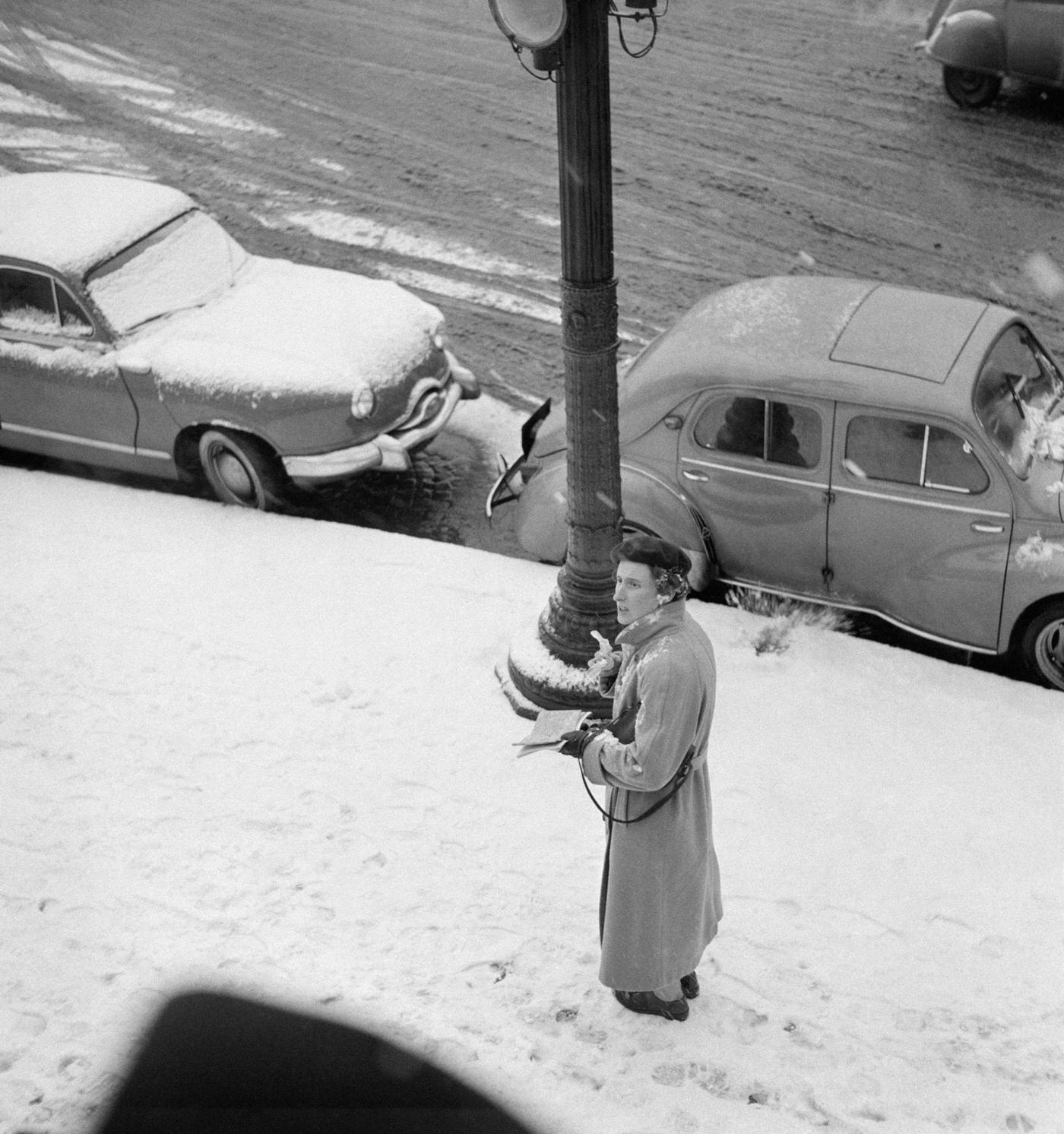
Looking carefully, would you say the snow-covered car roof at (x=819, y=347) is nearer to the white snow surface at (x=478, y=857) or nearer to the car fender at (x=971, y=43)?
the white snow surface at (x=478, y=857)

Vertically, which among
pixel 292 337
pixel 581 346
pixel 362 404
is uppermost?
pixel 581 346

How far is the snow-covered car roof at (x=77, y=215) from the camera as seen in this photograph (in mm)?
7148

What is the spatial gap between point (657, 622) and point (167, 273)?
5202 mm

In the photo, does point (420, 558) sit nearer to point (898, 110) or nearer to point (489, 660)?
point (489, 660)

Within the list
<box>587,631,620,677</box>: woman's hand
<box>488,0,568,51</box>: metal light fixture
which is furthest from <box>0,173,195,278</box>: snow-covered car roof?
<box>587,631,620,677</box>: woman's hand

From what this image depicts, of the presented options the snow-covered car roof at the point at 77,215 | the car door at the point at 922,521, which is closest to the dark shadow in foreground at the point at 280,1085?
the car door at the point at 922,521

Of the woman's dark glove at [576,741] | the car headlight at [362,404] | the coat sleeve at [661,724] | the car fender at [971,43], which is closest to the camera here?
the coat sleeve at [661,724]

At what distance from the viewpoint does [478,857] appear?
447cm

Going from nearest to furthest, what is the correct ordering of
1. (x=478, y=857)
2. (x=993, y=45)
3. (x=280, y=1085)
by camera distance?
(x=280, y=1085) → (x=478, y=857) → (x=993, y=45)

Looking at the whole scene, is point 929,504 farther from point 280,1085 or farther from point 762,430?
point 280,1085

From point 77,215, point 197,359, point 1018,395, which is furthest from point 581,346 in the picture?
point 77,215

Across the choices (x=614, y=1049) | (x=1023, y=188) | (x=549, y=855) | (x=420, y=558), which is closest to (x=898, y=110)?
(x=1023, y=188)

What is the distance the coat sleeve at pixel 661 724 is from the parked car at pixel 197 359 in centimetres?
373

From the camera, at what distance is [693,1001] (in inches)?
154
